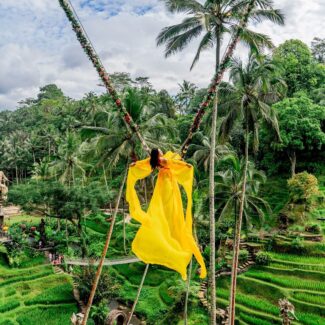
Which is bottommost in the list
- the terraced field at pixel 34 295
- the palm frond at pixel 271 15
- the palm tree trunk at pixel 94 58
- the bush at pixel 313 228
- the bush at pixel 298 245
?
the terraced field at pixel 34 295

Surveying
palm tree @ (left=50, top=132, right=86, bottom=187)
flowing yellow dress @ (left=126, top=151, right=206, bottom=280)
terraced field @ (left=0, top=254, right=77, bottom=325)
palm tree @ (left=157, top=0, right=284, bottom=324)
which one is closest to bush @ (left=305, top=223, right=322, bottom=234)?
palm tree @ (left=157, top=0, right=284, bottom=324)

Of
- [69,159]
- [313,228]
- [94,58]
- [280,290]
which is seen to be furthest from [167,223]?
[69,159]

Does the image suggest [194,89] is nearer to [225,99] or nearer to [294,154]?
[294,154]

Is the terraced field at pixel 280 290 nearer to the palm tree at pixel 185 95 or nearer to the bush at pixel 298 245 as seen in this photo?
the bush at pixel 298 245

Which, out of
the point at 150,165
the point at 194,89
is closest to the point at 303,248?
the point at 150,165

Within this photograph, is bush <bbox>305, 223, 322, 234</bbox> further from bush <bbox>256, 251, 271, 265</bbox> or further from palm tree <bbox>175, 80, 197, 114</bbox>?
palm tree <bbox>175, 80, 197, 114</bbox>

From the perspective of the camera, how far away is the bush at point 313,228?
49.9 feet

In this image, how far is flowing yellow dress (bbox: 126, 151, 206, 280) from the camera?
2.19m

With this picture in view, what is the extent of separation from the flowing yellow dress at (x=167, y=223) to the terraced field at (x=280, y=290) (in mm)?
10828

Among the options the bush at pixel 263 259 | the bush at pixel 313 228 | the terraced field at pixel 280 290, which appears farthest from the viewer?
the bush at pixel 313 228

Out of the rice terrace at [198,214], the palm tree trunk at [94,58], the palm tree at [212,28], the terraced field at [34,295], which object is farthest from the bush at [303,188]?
the palm tree trunk at [94,58]

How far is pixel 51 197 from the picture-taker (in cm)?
1602

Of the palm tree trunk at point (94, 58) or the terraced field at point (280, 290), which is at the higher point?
the palm tree trunk at point (94, 58)

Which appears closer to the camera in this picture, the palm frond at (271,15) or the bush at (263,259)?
the palm frond at (271,15)
